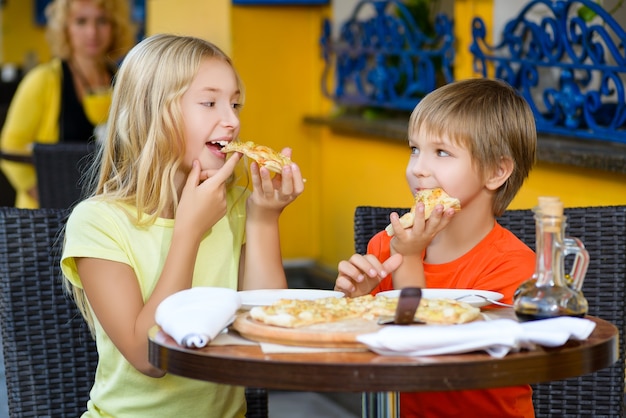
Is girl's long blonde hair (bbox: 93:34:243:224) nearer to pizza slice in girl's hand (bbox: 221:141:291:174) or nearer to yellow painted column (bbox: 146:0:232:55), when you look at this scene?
pizza slice in girl's hand (bbox: 221:141:291:174)

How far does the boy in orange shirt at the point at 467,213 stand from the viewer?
6.97 feet

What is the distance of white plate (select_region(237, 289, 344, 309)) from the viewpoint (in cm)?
187

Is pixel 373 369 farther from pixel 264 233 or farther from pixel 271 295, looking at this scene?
pixel 264 233

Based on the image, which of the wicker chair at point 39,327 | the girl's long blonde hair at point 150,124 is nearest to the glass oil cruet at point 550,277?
the girl's long blonde hair at point 150,124

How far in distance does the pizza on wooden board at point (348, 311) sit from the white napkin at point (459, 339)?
0.11 metres

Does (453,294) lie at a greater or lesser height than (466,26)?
lesser

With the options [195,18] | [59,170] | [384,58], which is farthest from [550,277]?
[195,18]

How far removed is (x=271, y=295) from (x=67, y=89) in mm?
3445

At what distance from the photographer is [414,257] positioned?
7.12 ft

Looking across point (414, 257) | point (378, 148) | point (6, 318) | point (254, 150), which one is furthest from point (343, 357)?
point (378, 148)

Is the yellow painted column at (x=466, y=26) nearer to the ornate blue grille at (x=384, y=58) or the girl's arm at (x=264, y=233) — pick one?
the ornate blue grille at (x=384, y=58)

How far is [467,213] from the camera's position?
2320mm

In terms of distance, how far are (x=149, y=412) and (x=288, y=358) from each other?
0.76m

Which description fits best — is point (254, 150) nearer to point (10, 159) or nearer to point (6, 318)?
point (6, 318)
